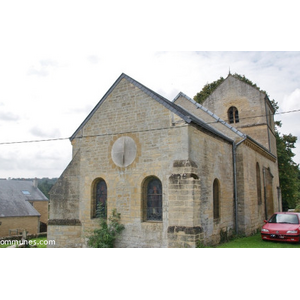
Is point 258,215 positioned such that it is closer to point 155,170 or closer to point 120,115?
point 155,170

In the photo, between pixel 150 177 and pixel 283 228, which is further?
pixel 283 228

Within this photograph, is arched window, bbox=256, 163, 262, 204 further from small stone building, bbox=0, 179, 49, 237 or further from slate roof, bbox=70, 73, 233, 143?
small stone building, bbox=0, 179, 49, 237

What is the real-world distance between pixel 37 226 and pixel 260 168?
89.4ft

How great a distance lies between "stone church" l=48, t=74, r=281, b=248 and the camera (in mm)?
10617

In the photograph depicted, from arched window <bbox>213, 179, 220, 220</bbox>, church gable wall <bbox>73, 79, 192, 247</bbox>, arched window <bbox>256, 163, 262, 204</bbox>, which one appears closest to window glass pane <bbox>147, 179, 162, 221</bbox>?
church gable wall <bbox>73, 79, 192, 247</bbox>

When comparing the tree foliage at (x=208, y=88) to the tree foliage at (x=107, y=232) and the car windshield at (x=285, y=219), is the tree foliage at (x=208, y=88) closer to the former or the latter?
the car windshield at (x=285, y=219)

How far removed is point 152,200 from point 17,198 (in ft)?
95.9

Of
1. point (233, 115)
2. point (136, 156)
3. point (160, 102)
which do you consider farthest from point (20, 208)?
point (160, 102)

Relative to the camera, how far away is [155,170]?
11.3m

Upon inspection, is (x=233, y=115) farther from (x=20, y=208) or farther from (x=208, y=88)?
(x=20, y=208)

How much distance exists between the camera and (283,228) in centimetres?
1208

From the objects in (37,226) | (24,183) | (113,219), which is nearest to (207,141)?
(113,219)

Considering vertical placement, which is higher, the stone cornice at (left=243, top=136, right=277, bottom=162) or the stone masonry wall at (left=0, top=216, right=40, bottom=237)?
the stone cornice at (left=243, top=136, right=277, bottom=162)

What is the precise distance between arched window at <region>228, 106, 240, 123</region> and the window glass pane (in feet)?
47.8
